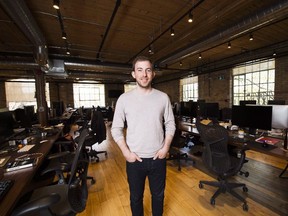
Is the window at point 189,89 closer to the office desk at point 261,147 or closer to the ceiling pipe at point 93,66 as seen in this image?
the ceiling pipe at point 93,66

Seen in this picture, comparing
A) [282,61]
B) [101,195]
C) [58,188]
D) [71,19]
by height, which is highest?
[71,19]

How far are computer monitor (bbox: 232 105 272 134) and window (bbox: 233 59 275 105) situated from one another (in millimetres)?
3896

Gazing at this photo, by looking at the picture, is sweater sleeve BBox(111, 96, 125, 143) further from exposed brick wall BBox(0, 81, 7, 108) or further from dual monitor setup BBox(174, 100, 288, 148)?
exposed brick wall BBox(0, 81, 7, 108)

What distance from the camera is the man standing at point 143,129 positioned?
130 cm

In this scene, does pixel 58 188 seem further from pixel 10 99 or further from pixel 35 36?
pixel 10 99

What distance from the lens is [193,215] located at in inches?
72.8

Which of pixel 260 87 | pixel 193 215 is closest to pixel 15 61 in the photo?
pixel 193 215

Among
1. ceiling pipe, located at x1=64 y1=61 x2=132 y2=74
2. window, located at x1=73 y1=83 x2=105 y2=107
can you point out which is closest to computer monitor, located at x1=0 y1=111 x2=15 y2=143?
ceiling pipe, located at x1=64 y1=61 x2=132 y2=74

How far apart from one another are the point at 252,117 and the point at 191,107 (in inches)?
64.7

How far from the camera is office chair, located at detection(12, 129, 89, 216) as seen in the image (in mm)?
971

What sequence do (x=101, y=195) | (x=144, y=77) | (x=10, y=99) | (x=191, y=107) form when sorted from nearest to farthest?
(x=144, y=77), (x=101, y=195), (x=191, y=107), (x=10, y=99)

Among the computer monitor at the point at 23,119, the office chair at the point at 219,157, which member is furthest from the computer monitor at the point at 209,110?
the computer monitor at the point at 23,119

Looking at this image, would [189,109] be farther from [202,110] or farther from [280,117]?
[280,117]

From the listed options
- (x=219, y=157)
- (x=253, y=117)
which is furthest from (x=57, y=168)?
(x=253, y=117)
